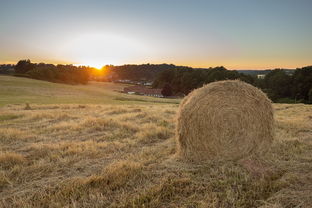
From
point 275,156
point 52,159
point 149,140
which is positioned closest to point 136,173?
point 52,159

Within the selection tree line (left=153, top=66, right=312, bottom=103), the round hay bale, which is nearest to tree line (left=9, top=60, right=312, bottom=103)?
tree line (left=153, top=66, right=312, bottom=103)

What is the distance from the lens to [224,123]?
5641mm

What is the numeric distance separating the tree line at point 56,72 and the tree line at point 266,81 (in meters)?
20.1

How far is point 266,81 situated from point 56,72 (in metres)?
48.2

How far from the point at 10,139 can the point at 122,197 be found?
4.90 metres

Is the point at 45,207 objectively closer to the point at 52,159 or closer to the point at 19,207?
the point at 19,207

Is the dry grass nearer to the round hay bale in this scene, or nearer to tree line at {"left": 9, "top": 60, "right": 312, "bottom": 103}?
the round hay bale

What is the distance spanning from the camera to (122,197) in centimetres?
357

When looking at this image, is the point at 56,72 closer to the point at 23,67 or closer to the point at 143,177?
the point at 23,67

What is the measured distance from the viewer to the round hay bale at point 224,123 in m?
5.45

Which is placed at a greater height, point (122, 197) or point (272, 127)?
point (272, 127)

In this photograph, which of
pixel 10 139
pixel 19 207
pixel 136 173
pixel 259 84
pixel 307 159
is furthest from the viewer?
pixel 259 84

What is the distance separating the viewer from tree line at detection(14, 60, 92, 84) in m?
54.1

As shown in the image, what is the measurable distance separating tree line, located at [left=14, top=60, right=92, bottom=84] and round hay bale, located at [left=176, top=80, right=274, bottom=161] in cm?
5365
